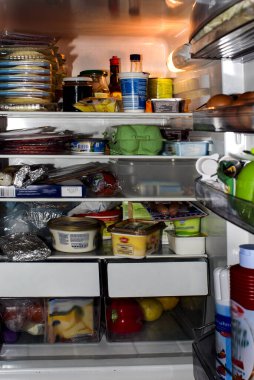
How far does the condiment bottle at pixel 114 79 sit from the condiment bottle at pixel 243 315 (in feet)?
3.56

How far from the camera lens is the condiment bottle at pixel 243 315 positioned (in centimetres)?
105

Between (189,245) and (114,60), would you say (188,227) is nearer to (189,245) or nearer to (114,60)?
(189,245)

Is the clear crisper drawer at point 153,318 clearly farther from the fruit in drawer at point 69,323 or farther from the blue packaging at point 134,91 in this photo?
the blue packaging at point 134,91

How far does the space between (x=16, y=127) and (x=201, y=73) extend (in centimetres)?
78

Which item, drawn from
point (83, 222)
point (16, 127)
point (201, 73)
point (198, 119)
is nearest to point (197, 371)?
point (198, 119)

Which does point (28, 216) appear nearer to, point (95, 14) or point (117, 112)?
point (117, 112)

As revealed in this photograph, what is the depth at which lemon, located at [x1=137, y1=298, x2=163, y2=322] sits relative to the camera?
1.95 metres

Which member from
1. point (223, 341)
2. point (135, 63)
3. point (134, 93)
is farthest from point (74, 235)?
point (223, 341)

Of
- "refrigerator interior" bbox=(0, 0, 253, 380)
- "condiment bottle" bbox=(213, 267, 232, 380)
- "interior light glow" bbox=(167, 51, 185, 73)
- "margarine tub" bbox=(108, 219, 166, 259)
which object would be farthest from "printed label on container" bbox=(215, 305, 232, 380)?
"interior light glow" bbox=(167, 51, 185, 73)

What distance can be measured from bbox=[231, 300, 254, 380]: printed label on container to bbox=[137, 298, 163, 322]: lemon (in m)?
0.84

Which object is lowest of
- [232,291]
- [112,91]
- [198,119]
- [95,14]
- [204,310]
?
[204,310]

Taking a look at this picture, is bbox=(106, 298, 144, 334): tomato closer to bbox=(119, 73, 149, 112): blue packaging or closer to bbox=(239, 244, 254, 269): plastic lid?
bbox=(119, 73, 149, 112): blue packaging

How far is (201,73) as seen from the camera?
1.87 m

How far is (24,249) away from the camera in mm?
1865
